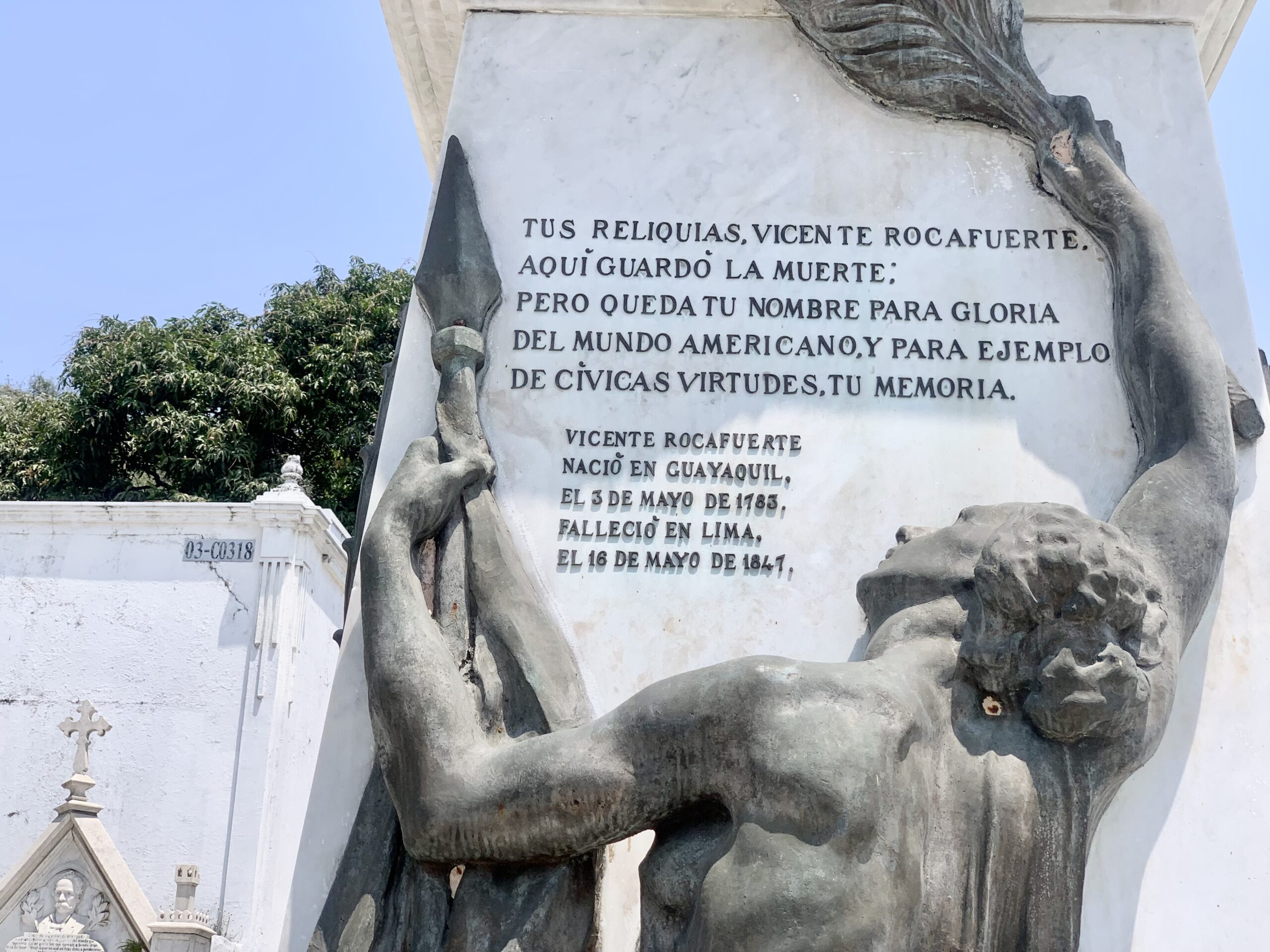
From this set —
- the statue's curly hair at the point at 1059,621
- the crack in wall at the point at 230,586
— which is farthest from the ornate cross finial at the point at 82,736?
the statue's curly hair at the point at 1059,621

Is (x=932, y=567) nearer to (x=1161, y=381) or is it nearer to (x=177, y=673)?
(x=1161, y=381)

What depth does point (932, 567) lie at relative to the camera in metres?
4.40

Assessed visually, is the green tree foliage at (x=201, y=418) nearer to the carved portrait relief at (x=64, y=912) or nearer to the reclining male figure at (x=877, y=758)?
the carved portrait relief at (x=64, y=912)

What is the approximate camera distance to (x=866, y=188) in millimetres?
5355

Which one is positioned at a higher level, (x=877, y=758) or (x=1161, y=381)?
(x=1161, y=381)

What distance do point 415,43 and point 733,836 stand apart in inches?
150

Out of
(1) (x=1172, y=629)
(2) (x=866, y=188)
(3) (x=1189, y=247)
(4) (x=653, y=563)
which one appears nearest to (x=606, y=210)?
(2) (x=866, y=188)

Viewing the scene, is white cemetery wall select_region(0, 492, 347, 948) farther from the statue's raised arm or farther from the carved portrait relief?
the statue's raised arm

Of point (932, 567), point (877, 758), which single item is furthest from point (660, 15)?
point (877, 758)

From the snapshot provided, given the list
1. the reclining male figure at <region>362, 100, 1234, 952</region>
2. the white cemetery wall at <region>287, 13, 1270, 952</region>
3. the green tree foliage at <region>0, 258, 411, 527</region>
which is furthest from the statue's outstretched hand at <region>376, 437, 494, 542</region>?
the green tree foliage at <region>0, 258, 411, 527</region>

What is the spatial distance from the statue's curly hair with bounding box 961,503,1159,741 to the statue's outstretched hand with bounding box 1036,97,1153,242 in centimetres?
146

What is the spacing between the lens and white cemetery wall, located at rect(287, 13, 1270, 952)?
458 centimetres

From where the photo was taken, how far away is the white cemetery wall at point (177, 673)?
724 inches

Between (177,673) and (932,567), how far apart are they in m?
16.6
